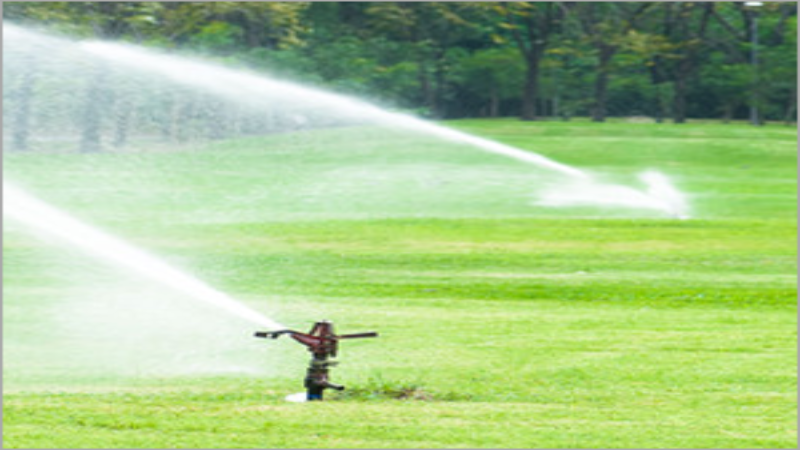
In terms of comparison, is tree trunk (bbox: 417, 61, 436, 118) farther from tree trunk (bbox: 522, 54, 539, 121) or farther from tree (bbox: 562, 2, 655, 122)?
tree (bbox: 562, 2, 655, 122)

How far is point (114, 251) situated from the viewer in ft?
58.3

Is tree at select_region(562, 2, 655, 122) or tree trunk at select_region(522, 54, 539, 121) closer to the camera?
tree at select_region(562, 2, 655, 122)

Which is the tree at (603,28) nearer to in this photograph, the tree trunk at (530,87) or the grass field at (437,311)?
the tree trunk at (530,87)

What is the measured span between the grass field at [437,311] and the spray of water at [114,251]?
315 millimetres

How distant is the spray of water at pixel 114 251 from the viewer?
1264cm

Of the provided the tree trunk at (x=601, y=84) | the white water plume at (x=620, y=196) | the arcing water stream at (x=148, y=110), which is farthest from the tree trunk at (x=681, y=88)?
the white water plume at (x=620, y=196)

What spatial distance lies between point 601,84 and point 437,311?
3453 cm

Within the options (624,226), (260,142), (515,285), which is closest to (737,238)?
(624,226)

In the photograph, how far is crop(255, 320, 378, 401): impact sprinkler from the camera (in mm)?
7578

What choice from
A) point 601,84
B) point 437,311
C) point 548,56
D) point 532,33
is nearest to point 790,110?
point 601,84

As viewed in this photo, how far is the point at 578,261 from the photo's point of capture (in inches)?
659

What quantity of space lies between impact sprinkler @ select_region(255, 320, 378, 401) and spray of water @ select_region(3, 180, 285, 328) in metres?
2.51

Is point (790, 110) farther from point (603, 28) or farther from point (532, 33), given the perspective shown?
point (532, 33)

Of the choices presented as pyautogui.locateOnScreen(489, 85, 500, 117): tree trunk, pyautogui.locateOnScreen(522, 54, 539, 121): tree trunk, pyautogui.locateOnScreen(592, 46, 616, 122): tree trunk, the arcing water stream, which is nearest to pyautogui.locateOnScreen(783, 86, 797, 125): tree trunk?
pyautogui.locateOnScreen(592, 46, 616, 122): tree trunk
